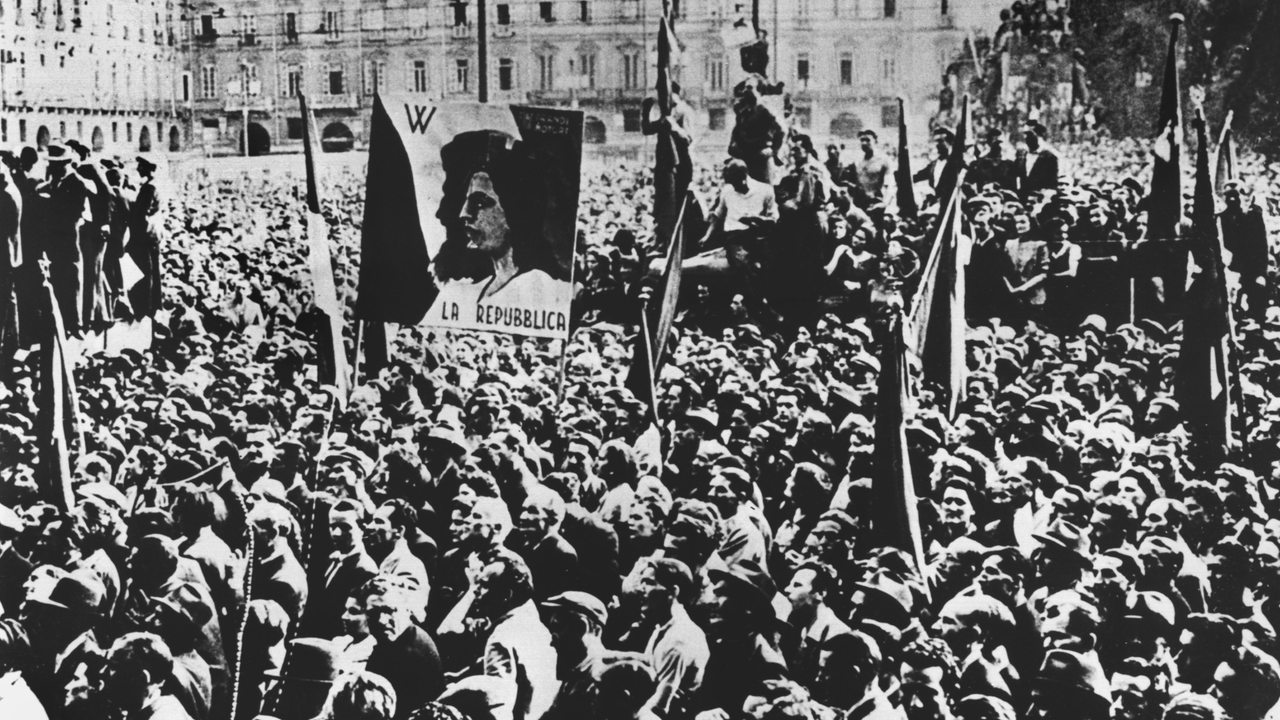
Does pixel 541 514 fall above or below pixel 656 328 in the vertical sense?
below

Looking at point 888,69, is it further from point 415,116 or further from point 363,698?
point 363,698

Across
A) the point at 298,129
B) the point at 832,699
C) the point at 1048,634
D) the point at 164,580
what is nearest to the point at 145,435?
the point at 164,580

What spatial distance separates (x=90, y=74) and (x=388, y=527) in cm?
194

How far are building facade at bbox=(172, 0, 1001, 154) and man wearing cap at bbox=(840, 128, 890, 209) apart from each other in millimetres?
60

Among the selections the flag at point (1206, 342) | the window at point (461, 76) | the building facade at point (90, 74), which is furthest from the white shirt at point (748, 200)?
the building facade at point (90, 74)

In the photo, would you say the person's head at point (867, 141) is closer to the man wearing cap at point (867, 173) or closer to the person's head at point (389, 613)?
the man wearing cap at point (867, 173)

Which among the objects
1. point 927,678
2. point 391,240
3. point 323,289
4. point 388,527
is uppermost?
point 391,240

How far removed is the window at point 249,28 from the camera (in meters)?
4.31

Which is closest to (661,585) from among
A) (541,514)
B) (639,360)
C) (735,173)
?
(541,514)

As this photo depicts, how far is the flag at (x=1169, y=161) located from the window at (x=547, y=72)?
1.88 meters

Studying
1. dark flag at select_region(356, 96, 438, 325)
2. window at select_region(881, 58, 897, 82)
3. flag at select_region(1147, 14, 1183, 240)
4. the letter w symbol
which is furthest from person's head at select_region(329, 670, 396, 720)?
flag at select_region(1147, 14, 1183, 240)

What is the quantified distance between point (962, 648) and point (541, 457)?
1.41 meters

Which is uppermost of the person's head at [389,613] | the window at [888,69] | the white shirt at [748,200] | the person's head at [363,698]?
the window at [888,69]

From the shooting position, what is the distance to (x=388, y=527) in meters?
4.03
